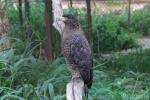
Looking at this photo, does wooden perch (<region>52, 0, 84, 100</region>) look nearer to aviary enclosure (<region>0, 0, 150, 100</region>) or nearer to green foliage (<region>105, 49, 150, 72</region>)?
aviary enclosure (<region>0, 0, 150, 100</region>)

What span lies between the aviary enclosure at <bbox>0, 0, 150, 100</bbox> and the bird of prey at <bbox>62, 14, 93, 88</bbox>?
21cm

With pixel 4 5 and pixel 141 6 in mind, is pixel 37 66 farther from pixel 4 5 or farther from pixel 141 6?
pixel 141 6

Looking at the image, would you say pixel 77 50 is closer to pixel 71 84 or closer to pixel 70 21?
pixel 70 21

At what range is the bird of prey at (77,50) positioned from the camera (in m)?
3.81

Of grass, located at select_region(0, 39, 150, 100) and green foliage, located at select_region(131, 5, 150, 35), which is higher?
grass, located at select_region(0, 39, 150, 100)

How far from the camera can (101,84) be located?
452cm

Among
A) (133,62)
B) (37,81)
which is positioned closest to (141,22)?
(133,62)

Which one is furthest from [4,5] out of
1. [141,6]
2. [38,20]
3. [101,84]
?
[141,6]

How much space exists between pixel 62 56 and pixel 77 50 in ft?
4.72

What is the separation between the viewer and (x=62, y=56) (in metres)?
5.29

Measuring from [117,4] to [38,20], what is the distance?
3.33 meters

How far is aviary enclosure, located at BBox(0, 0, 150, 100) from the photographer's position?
415cm

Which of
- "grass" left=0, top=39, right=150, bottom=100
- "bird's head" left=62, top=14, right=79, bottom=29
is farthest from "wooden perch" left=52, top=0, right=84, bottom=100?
"grass" left=0, top=39, right=150, bottom=100

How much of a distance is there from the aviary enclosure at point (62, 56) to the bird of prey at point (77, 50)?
0.21 m
